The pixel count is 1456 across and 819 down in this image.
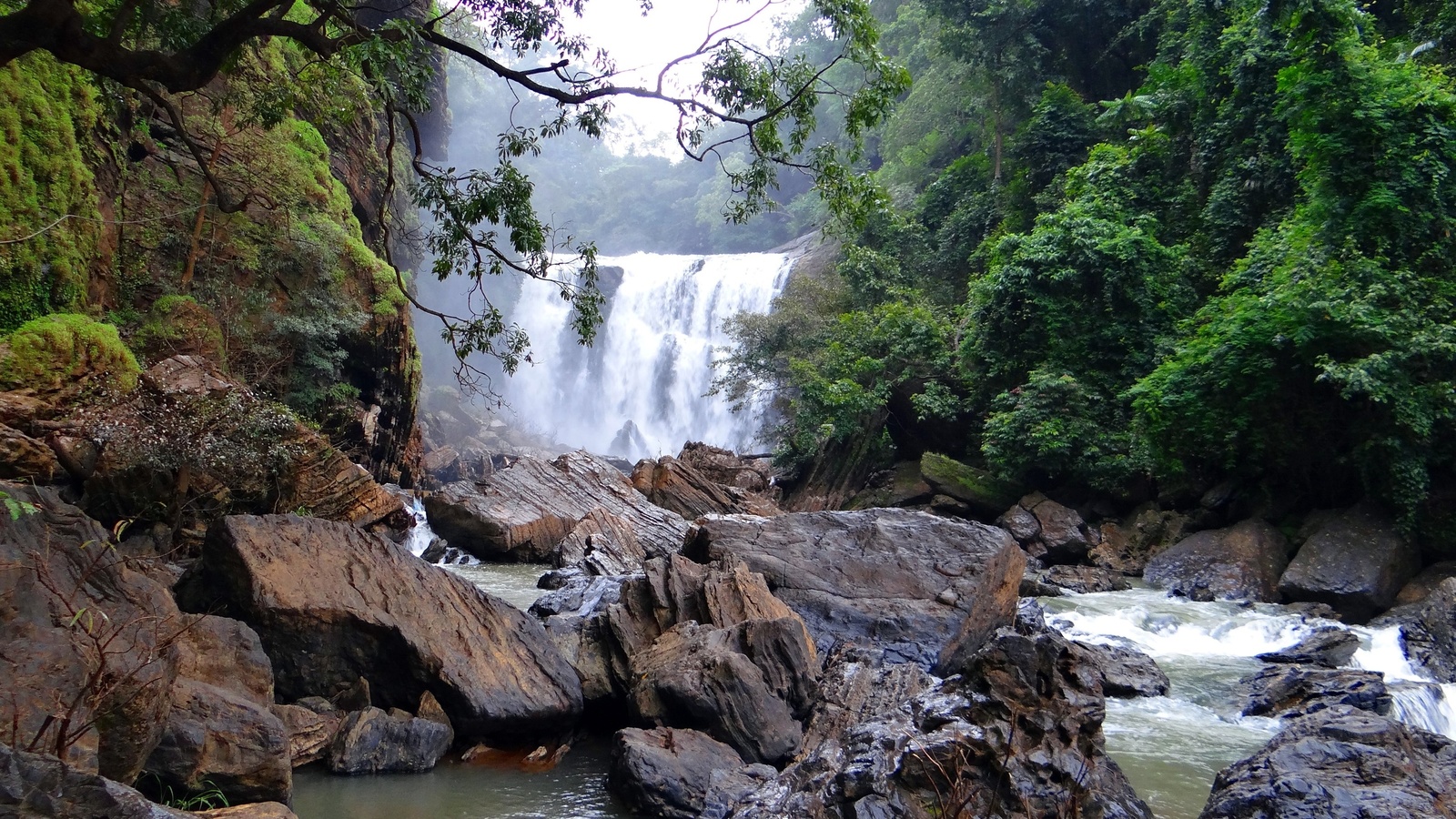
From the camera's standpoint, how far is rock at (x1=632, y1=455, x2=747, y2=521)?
61.2ft

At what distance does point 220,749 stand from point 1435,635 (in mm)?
11395

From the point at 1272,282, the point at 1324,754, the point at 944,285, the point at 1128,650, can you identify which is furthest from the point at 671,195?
the point at 1324,754

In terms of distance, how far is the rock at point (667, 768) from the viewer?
500 cm

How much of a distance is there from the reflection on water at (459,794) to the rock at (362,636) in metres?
0.42

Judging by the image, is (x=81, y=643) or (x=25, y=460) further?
(x=25, y=460)

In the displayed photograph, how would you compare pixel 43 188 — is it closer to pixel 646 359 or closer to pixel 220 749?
pixel 220 749

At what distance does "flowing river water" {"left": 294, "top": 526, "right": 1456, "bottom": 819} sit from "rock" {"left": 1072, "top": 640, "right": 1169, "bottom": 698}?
0.53ft

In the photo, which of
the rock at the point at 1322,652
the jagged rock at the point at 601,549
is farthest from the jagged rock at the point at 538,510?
the rock at the point at 1322,652

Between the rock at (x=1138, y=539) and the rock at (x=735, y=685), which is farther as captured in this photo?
the rock at (x=1138, y=539)

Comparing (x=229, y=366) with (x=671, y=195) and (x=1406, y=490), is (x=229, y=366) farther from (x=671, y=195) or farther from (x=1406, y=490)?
(x=671, y=195)

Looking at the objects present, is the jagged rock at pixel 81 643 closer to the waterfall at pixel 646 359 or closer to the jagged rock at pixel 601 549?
the jagged rock at pixel 601 549

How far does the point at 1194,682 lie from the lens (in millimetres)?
9086

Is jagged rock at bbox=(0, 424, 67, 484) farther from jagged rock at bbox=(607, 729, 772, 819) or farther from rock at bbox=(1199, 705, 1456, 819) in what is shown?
rock at bbox=(1199, 705, 1456, 819)

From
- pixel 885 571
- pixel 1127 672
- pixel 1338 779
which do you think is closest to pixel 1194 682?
pixel 1127 672
